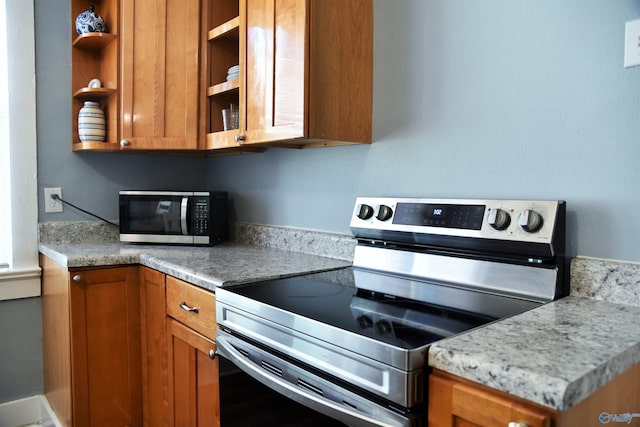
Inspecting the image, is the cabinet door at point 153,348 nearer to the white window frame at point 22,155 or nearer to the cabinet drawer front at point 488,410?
the white window frame at point 22,155

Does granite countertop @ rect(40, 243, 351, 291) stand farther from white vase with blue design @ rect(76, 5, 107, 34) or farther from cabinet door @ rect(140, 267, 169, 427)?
white vase with blue design @ rect(76, 5, 107, 34)

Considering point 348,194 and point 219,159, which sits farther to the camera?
point 219,159

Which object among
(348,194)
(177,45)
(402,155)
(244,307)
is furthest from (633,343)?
(177,45)

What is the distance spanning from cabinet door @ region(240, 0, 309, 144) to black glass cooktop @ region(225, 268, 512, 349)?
524mm

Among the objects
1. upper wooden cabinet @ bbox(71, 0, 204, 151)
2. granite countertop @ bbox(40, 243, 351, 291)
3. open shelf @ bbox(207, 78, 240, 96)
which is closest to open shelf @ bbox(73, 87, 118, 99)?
upper wooden cabinet @ bbox(71, 0, 204, 151)

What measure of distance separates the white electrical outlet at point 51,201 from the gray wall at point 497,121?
0.61 m

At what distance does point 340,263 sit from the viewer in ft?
5.74

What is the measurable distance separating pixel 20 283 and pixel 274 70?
1.57 meters

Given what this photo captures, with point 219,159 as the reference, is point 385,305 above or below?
below

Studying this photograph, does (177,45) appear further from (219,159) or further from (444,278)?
(444,278)

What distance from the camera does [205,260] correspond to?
70.6 inches

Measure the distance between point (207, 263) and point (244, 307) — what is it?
0.53m

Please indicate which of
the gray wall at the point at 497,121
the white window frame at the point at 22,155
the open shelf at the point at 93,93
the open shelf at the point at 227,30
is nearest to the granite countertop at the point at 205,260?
the white window frame at the point at 22,155

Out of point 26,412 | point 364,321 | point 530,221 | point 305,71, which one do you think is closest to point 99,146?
point 305,71
